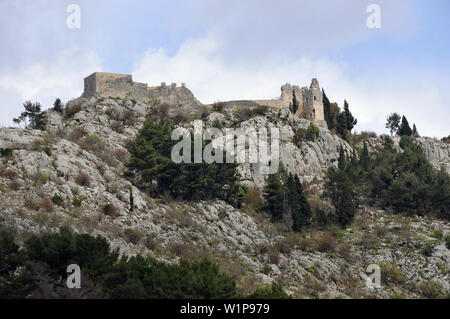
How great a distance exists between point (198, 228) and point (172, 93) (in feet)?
91.6

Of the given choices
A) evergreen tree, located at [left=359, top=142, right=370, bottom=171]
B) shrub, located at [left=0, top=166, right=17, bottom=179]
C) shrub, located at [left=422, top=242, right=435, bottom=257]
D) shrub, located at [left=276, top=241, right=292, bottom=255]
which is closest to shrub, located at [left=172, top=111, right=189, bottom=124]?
evergreen tree, located at [left=359, top=142, right=370, bottom=171]

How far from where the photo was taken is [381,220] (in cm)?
4900

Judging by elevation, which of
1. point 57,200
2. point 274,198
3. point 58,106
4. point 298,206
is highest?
point 58,106

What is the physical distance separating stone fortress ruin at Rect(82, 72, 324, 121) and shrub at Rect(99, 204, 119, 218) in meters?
24.3

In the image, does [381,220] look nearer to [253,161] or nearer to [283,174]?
[283,174]

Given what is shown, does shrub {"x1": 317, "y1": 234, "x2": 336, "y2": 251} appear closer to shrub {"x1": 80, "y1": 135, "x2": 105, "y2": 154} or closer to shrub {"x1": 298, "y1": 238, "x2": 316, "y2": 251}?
shrub {"x1": 298, "y1": 238, "x2": 316, "y2": 251}

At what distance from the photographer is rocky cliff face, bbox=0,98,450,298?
35688mm

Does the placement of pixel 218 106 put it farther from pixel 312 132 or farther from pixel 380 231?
pixel 380 231

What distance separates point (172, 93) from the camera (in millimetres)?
65750

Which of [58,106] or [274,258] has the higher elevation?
[58,106]

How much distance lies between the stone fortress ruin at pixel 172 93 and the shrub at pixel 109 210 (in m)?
24.3

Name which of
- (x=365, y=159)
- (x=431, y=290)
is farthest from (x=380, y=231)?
(x=365, y=159)
